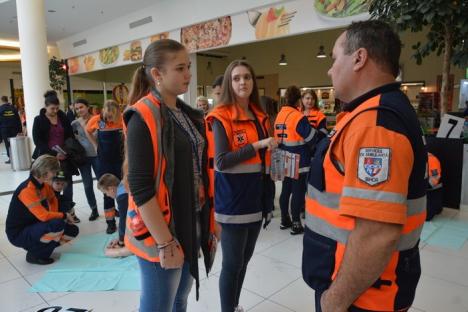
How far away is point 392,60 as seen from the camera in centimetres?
89

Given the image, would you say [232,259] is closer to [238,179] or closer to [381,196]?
[238,179]

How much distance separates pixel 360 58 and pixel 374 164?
288 millimetres

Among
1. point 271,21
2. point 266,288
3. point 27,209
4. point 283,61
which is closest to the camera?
point 266,288

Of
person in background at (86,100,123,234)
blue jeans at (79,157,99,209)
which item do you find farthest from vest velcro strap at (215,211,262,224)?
blue jeans at (79,157,99,209)

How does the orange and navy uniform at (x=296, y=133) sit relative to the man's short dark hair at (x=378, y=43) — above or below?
below

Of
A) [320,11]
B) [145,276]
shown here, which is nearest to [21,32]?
[320,11]

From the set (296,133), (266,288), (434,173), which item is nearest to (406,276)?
(266,288)

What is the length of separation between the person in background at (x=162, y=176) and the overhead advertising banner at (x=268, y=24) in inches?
150

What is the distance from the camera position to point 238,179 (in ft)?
5.98

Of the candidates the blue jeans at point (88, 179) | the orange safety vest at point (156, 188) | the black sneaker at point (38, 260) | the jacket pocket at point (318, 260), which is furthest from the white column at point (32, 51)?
the jacket pocket at point (318, 260)

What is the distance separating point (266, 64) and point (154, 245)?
1280 cm

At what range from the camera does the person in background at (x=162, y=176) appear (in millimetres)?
1171

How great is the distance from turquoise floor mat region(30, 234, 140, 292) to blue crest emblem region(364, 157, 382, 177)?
2164mm

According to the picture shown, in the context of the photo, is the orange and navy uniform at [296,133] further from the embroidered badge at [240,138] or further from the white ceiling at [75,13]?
the white ceiling at [75,13]
